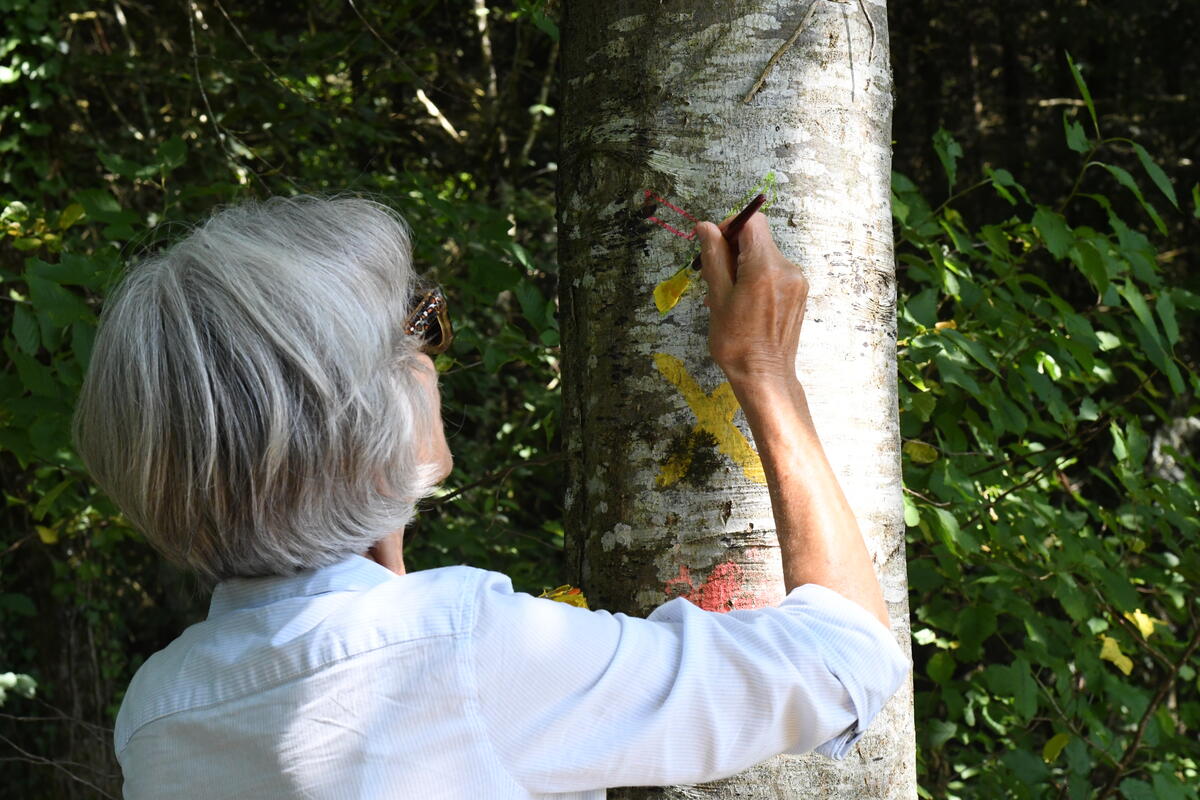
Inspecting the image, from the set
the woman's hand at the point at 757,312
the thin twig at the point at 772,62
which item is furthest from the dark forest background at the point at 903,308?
the thin twig at the point at 772,62

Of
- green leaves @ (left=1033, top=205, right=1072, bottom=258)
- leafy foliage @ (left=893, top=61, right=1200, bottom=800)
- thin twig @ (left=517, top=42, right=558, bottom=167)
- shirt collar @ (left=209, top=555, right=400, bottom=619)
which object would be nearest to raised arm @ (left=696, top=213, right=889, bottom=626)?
shirt collar @ (left=209, top=555, right=400, bottom=619)

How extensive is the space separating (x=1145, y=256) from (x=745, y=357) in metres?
1.43

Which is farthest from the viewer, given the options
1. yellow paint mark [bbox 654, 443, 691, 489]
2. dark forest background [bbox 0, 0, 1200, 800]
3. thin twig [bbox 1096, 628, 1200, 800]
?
thin twig [bbox 1096, 628, 1200, 800]

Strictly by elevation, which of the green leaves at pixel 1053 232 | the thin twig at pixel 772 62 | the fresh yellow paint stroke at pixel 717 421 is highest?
the thin twig at pixel 772 62

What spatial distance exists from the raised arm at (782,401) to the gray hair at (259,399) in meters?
0.39

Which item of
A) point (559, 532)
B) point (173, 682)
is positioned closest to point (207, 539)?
point (173, 682)

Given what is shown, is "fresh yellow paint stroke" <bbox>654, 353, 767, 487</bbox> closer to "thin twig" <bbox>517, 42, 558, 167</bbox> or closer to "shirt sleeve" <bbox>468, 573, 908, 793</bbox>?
"shirt sleeve" <bbox>468, 573, 908, 793</bbox>

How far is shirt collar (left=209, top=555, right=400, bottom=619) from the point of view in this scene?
1076mm

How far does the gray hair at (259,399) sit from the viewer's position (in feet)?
3.40

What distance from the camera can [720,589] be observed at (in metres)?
1.29

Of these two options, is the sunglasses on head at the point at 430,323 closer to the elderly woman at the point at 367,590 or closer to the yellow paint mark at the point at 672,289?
the elderly woman at the point at 367,590

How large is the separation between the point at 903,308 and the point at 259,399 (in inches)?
61.8

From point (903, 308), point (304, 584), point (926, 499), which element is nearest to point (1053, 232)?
point (903, 308)

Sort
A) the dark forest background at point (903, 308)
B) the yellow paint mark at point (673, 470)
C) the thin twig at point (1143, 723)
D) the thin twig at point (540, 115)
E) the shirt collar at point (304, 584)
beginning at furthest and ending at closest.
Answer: the thin twig at point (540, 115), the thin twig at point (1143, 723), the dark forest background at point (903, 308), the yellow paint mark at point (673, 470), the shirt collar at point (304, 584)
